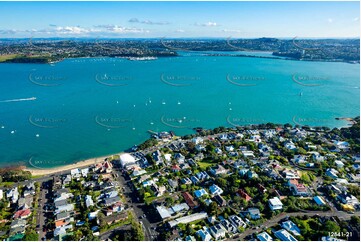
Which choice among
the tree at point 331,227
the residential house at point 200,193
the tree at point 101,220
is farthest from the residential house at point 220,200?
the tree at point 101,220

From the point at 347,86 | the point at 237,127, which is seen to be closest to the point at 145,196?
the point at 237,127

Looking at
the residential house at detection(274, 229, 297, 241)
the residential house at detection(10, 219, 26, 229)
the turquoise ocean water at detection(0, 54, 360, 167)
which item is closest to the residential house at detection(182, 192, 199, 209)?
the residential house at detection(274, 229, 297, 241)

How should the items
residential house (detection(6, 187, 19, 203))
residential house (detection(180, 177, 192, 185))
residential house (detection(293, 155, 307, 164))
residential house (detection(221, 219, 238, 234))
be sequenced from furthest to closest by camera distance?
residential house (detection(293, 155, 307, 164)) < residential house (detection(180, 177, 192, 185)) < residential house (detection(6, 187, 19, 203)) < residential house (detection(221, 219, 238, 234))

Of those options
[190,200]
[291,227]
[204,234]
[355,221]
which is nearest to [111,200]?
[190,200]

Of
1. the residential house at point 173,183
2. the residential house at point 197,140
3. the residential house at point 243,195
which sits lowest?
the residential house at point 173,183

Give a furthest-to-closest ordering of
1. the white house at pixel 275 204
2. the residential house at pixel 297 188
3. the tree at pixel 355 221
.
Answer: the residential house at pixel 297 188, the white house at pixel 275 204, the tree at pixel 355 221

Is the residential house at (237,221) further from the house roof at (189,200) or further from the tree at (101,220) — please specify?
the tree at (101,220)

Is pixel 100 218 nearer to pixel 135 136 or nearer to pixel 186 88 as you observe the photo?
pixel 135 136

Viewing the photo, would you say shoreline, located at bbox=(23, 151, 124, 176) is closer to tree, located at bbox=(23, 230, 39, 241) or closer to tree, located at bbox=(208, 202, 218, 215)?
tree, located at bbox=(23, 230, 39, 241)

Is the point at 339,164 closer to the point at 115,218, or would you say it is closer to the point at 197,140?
the point at 197,140
